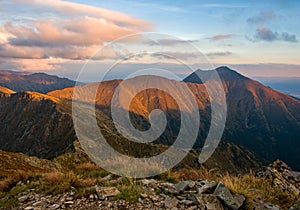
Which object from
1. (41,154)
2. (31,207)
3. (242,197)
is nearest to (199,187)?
(242,197)

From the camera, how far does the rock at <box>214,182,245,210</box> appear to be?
8.66 metres

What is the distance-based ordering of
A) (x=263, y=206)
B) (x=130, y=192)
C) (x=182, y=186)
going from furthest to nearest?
(x=182, y=186), (x=263, y=206), (x=130, y=192)

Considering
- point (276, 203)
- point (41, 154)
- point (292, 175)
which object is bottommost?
point (41, 154)

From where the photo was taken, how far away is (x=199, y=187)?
9828 mm

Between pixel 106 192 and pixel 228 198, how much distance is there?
3.75 m

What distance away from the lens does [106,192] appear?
353 inches

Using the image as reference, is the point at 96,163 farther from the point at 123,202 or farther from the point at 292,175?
the point at 292,175

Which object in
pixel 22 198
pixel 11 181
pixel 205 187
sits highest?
pixel 205 187

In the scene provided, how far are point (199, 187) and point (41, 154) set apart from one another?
174865mm

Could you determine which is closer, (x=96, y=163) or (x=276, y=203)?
(x=276, y=203)

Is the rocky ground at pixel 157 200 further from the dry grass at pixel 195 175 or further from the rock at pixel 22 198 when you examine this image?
the dry grass at pixel 195 175

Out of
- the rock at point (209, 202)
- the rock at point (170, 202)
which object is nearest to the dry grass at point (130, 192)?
the rock at point (170, 202)

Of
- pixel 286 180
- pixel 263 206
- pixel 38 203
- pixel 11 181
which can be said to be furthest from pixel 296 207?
pixel 11 181

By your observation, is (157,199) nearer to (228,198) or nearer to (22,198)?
(228,198)
